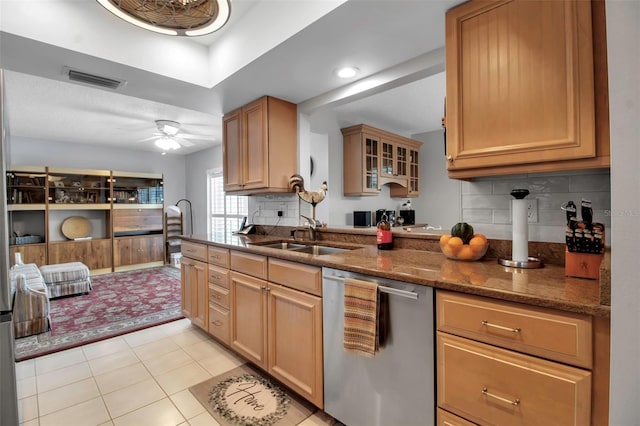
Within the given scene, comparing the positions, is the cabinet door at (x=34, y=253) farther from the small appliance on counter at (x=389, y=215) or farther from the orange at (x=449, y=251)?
the orange at (x=449, y=251)

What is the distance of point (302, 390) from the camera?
180 cm

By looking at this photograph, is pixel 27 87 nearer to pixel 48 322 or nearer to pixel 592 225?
pixel 48 322

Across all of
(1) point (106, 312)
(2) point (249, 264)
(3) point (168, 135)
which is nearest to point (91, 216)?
(3) point (168, 135)

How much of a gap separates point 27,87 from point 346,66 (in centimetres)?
325

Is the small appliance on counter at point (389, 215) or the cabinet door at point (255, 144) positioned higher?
the cabinet door at point (255, 144)

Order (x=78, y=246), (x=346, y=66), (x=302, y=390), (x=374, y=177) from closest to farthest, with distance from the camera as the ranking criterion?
(x=302, y=390) → (x=346, y=66) → (x=374, y=177) → (x=78, y=246)

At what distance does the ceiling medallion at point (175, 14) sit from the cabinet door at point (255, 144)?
1.13m

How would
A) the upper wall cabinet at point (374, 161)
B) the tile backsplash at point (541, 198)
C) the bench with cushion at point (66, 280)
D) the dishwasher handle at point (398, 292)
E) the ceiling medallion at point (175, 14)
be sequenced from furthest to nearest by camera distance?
1. the upper wall cabinet at point (374, 161)
2. the bench with cushion at point (66, 280)
3. the ceiling medallion at point (175, 14)
4. the tile backsplash at point (541, 198)
5. the dishwasher handle at point (398, 292)

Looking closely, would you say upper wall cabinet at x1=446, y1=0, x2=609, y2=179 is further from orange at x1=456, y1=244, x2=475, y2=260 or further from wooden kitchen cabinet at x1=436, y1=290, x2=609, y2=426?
wooden kitchen cabinet at x1=436, y1=290, x2=609, y2=426

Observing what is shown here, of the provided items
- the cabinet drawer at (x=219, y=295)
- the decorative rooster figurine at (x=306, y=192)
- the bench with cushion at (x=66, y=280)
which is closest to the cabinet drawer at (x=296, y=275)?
the cabinet drawer at (x=219, y=295)

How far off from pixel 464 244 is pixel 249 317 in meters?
1.53

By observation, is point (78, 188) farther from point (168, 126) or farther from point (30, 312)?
point (30, 312)

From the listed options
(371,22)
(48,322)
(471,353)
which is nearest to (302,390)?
(471,353)

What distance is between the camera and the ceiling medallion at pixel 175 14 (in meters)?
1.52
